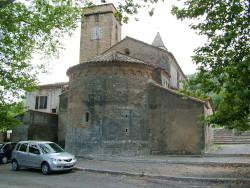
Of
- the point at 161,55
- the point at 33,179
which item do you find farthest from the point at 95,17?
the point at 33,179

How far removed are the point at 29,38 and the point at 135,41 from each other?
1070 centimetres

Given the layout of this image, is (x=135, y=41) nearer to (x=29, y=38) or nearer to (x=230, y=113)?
(x=29, y=38)

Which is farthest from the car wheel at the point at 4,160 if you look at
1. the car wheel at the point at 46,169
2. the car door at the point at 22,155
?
the car wheel at the point at 46,169

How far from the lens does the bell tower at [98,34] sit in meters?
26.5

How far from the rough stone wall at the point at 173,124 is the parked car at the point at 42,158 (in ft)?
22.3

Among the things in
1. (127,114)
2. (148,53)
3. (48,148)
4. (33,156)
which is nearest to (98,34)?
(148,53)

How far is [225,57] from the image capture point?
8453 mm

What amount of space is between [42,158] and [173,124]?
881 centimetres

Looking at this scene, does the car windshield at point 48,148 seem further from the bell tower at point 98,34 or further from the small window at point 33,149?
the bell tower at point 98,34

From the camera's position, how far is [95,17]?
1089 inches

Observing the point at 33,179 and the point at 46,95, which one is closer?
the point at 33,179

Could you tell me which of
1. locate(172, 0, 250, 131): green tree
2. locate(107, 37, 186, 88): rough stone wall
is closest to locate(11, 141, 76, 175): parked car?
locate(172, 0, 250, 131): green tree

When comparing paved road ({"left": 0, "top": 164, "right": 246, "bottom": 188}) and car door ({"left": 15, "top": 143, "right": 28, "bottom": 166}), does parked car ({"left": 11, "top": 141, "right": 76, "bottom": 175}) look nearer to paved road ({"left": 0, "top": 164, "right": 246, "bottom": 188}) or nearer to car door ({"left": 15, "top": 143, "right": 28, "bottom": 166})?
car door ({"left": 15, "top": 143, "right": 28, "bottom": 166})

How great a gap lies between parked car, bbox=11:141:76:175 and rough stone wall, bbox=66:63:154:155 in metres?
3.86
